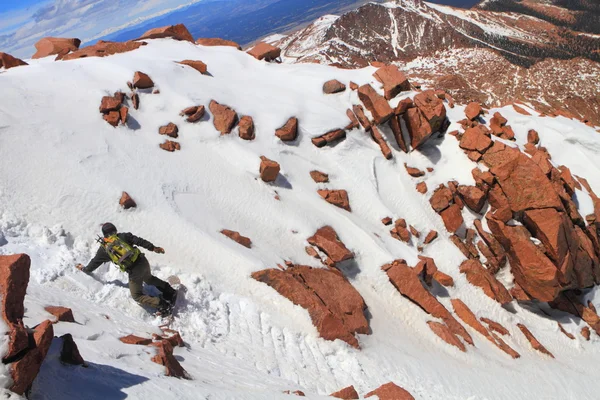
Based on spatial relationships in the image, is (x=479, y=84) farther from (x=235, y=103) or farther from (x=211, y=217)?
(x=211, y=217)

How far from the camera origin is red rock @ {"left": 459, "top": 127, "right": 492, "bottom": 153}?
732 inches

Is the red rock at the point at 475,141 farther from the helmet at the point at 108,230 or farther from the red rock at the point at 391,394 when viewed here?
the helmet at the point at 108,230

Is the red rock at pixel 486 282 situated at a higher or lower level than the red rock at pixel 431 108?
lower

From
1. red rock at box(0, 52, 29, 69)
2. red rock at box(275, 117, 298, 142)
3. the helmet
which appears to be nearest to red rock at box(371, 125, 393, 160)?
red rock at box(275, 117, 298, 142)

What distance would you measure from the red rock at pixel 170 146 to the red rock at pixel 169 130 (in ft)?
1.73

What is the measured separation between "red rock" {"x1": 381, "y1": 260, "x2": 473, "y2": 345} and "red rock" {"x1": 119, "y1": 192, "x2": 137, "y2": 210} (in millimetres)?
9189

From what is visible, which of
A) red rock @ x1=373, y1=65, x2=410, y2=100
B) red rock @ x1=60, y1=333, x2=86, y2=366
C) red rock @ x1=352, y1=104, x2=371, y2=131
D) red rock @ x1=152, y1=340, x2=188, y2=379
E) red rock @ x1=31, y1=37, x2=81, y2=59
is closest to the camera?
red rock @ x1=60, y1=333, x2=86, y2=366

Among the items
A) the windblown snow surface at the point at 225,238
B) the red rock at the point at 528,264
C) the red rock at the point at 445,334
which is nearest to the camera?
the windblown snow surface at the point at 225,238

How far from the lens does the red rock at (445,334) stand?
40.3 feet

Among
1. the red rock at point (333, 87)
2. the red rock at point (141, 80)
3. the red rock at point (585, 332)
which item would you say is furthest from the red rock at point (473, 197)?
the red rock at point (141, 80)

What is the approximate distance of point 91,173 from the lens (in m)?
12.3

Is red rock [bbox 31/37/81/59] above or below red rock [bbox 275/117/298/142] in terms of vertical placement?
above

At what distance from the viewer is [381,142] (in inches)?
745

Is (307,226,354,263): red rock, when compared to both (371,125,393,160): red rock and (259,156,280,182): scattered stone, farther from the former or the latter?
(371,125,393,160): red rock
